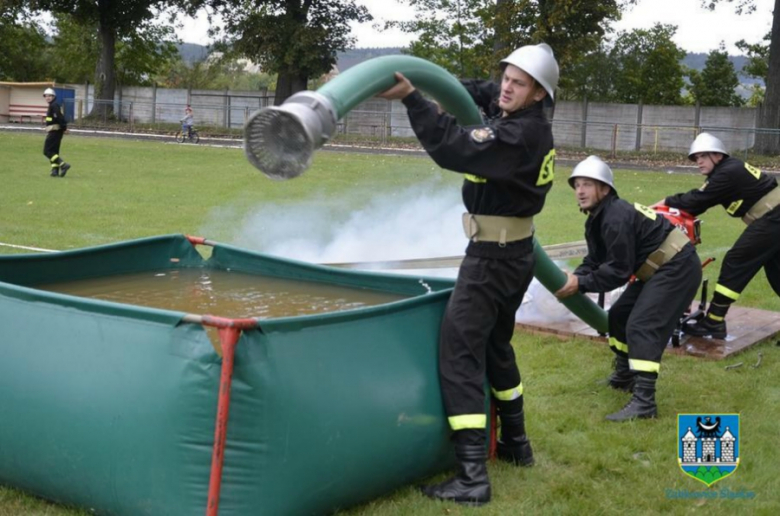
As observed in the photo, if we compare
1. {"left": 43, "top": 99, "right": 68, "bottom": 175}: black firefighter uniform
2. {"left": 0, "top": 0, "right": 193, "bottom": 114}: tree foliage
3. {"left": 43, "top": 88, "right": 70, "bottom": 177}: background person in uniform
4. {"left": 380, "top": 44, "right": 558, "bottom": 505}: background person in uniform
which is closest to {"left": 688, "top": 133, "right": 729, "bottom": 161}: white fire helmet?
{"left": 380, "top": 44, "right": 558, "bottom": 505}: background person in uniform

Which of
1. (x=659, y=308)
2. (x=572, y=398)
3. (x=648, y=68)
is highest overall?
(x=648, y=68)

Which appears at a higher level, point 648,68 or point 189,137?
point 648,68

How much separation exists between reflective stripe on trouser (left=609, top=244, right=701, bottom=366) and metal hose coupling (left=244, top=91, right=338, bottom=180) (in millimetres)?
3103

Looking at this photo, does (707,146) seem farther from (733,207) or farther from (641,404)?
(641,404)

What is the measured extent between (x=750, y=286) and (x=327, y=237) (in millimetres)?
Answer: 4951

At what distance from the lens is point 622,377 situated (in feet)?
20.6

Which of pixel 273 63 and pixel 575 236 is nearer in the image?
pixel 575 236

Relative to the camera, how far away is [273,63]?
42.3 meters

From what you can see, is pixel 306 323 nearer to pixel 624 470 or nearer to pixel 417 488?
pixel 417 488

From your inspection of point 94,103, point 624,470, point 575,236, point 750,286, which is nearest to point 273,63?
point 94,103

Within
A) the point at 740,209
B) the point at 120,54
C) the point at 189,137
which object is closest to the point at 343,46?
the point at 189,137

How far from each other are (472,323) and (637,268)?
204 centimetres

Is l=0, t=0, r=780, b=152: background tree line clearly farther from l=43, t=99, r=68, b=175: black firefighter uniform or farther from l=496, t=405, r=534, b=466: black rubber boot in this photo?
l=496, t=405, r=534, b=466: black rubber boot

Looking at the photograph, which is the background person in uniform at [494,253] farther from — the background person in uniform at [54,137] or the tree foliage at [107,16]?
the tree foliage at [107,16]
